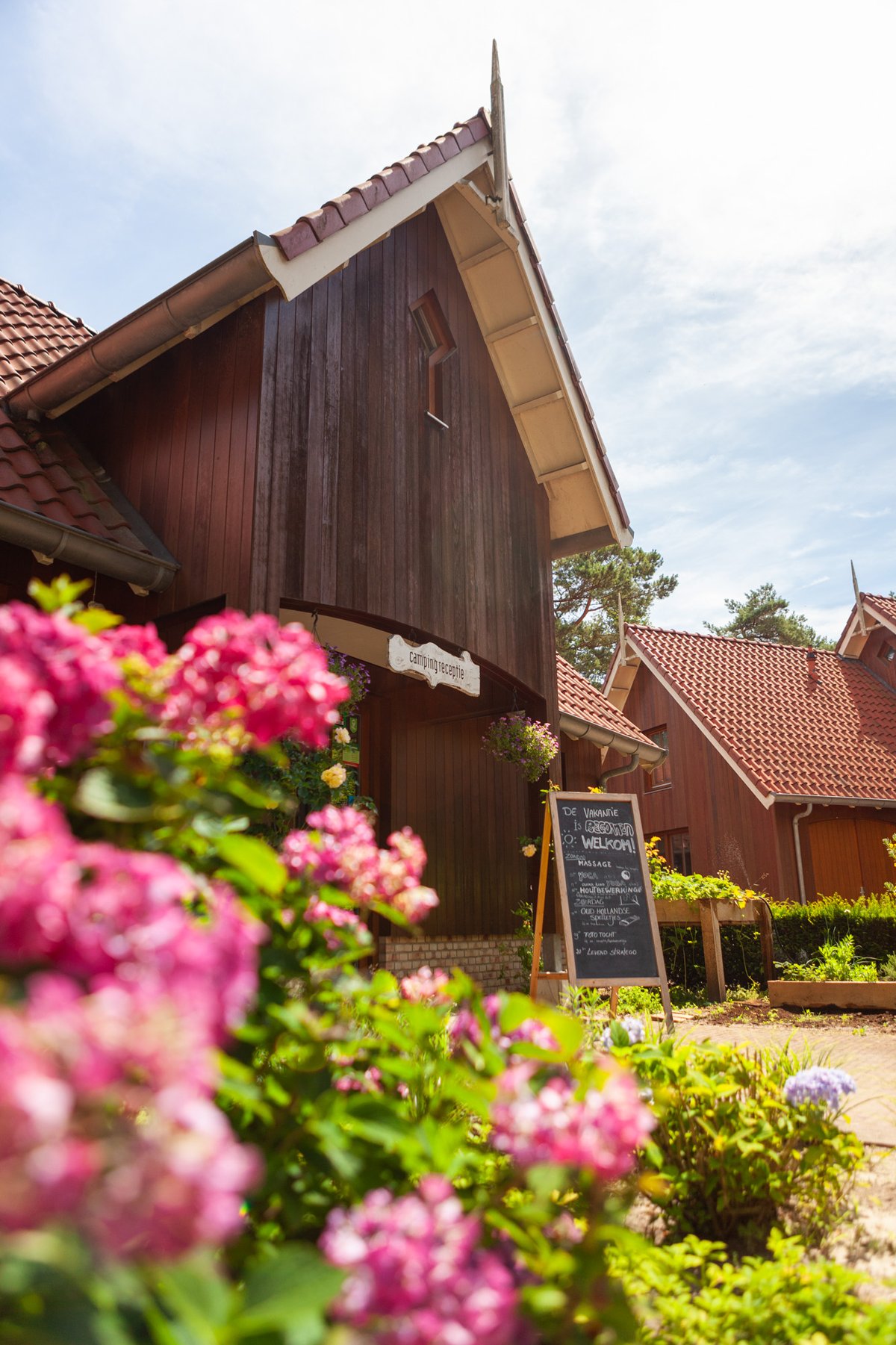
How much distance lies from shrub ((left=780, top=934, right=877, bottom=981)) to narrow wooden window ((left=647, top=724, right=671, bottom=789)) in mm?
7177

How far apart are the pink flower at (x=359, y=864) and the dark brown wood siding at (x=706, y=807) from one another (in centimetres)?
1373

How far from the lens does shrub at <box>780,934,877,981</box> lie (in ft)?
31.0

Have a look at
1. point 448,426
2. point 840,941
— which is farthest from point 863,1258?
point 840,941

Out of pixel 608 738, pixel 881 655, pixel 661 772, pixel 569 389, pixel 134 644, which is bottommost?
pixel 134 644

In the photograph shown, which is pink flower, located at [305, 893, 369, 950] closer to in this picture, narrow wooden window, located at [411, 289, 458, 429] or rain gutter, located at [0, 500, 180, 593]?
rain gutter, located at [0, 500, 180, 593]

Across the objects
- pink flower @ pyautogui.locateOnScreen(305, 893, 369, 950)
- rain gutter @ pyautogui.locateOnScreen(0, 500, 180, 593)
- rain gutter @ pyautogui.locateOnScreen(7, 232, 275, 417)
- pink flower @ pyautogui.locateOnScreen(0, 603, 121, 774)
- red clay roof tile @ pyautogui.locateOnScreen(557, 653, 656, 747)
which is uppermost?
rain gutter @ pyautogui.locateOnScreen(7, 232, 275, 417)

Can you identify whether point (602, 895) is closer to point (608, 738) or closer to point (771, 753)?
point (608, 738)

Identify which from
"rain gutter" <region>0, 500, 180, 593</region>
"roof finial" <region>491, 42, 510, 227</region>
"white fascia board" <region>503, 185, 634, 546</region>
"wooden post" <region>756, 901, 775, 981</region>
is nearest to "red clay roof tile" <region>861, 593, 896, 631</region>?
"wooden post" <region>756, 901, 775, 981</region>

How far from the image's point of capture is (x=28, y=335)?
7855mm

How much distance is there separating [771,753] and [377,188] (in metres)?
12.5

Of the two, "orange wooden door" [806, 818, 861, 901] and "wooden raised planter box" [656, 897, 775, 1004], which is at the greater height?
"orange wooden door" [806, 818, 861, 901]

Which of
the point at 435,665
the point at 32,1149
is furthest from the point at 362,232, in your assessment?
the point at 32,1149

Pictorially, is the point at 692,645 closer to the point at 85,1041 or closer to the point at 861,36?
the point at 861,36

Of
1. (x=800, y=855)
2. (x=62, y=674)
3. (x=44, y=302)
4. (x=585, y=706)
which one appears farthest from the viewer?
(x=800, y=855)
